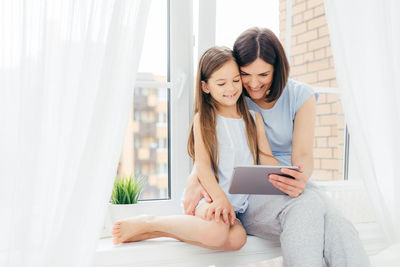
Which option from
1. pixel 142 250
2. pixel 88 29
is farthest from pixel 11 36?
pixel 142 250

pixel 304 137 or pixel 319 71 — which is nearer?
pixel 304 137

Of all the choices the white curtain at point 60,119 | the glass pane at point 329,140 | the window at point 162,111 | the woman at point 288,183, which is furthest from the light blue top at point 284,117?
the white curtain at point 60,119

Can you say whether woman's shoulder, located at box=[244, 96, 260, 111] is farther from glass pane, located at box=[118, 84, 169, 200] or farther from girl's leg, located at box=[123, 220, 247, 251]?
girl's leg, located at box=[123, 220, 247, 251]

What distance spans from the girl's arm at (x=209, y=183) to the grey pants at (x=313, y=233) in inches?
6.1

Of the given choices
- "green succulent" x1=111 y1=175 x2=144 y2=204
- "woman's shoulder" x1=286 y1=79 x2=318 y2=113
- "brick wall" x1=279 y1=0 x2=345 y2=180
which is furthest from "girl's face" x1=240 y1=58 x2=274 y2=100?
"green succulent" x1=111 y1=175 x2=144 y2=204

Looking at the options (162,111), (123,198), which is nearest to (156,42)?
(162,111)

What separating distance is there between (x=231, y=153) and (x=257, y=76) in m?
0.31

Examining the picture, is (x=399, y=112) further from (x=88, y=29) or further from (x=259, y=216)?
(x=88, y=29)

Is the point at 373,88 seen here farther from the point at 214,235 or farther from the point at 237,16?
the point at 214,235

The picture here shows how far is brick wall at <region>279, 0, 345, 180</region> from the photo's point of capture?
1.92 metres

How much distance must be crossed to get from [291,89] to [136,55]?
719 mm

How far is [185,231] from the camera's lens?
1.26 metres

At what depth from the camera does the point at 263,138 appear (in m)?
1.48

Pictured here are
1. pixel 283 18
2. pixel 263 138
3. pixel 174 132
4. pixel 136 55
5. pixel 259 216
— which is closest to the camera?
pixel 136 55
